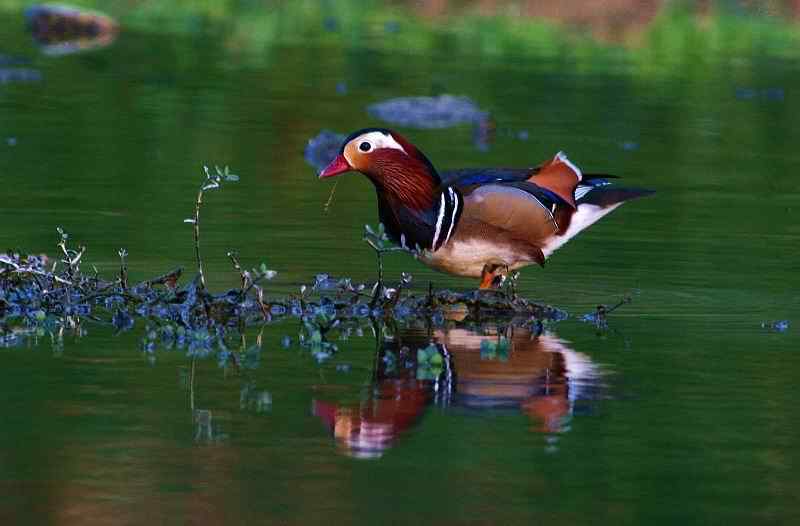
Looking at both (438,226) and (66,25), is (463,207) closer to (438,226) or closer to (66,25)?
(438,226)

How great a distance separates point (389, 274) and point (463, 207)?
1007 mm

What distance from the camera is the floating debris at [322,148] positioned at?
15.7 meters

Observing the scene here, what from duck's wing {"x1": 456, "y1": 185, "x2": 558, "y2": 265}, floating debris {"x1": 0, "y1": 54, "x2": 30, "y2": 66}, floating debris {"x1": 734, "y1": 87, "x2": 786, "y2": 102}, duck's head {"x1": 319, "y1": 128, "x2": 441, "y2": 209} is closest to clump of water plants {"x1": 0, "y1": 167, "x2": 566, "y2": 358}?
duck's wing {"x1": 456, "y1": 185, "x2": 558, "y2": 265}

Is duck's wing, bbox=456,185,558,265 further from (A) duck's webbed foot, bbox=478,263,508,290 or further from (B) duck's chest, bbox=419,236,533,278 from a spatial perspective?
(A) duck's webbed foot, bbox=478,263,508,290

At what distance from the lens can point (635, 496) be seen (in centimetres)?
629

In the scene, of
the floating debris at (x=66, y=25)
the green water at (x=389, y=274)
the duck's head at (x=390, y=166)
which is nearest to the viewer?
the green water at (x=389, y=274)

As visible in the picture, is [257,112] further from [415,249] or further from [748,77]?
[415,249]

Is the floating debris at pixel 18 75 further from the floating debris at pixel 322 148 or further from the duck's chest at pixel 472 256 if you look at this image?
the duck's chest at pixel 472 256

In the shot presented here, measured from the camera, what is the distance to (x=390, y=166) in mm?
10023

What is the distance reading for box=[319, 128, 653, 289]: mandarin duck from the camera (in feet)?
32.4

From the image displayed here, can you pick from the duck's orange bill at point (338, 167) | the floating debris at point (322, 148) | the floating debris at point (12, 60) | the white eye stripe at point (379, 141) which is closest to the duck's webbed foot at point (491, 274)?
the white eye stripe at point (379, 141)

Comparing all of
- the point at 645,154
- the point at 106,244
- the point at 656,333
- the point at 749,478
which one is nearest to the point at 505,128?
the point at 645,154

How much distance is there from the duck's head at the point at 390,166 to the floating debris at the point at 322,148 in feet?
17.9

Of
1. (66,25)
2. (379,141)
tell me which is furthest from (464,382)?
(66,25)
